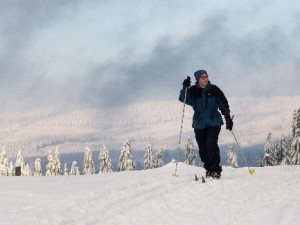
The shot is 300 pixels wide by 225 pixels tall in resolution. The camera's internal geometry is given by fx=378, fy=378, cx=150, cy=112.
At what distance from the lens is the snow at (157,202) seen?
17.3 feet

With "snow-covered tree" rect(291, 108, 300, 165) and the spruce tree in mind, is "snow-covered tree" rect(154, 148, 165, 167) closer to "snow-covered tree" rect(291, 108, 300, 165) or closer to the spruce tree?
the spruce tree

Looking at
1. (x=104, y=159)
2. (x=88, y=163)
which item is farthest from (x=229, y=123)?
(x=88, y=163)

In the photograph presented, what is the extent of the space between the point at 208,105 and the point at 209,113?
0.64 feet

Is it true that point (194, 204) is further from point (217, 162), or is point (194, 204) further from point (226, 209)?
point (217, 162)

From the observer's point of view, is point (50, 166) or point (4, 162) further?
point (50, 166)

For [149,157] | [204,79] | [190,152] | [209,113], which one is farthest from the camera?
[190,152]

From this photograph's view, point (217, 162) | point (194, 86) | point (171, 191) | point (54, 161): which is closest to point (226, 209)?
point (171, 191)

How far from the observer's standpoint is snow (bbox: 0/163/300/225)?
5.27m

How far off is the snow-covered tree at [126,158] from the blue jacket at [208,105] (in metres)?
47.3

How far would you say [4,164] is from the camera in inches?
2729

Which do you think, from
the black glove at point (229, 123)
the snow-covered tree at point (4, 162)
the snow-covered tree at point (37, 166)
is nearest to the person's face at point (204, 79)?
the black glove at point (229, 123)

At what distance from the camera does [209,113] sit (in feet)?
29.6

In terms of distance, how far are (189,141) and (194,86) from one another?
179 ft

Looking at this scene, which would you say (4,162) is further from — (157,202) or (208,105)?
(157,202)
